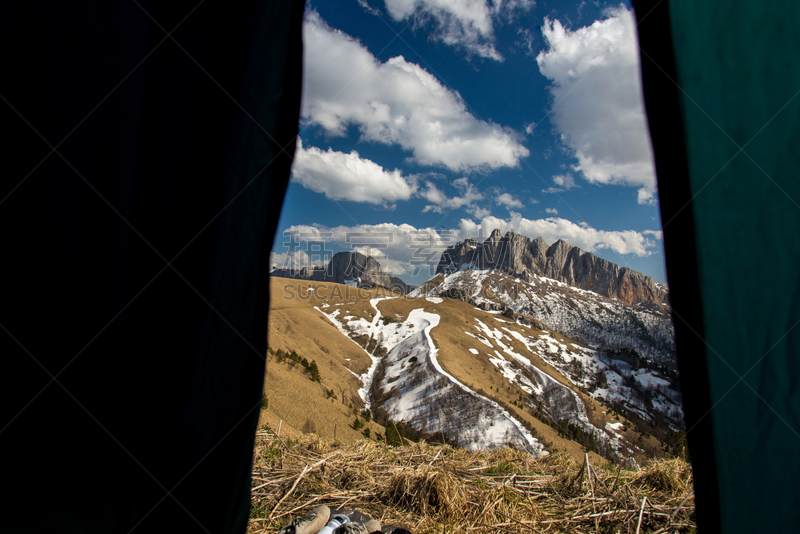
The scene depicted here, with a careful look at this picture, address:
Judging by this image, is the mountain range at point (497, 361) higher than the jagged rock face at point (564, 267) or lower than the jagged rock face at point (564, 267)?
lower

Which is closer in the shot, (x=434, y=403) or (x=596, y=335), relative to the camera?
(x=434, y=403)

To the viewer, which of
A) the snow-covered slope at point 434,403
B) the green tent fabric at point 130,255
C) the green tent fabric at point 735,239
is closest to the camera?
the green tent fabric at point 735,239

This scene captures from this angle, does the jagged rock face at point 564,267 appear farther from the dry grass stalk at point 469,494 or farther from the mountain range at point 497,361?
the dry grass stalk at point 469,494

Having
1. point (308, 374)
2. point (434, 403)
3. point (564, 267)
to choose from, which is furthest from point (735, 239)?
point (564, 267)

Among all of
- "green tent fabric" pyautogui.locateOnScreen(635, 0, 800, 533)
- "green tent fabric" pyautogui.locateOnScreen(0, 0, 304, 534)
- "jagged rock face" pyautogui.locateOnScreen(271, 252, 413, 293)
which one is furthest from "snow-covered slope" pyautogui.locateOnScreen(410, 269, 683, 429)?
"green tent fabric" pyautogui.locateOnScreen(0, 0, 304, 534)

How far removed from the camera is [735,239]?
66cm

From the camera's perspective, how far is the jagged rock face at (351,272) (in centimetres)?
13612

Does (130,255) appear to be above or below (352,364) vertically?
above

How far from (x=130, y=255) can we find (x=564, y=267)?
15861 cm

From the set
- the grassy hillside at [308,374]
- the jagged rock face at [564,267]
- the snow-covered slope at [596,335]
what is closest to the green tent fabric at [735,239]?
the grassy hillside at [308,374]

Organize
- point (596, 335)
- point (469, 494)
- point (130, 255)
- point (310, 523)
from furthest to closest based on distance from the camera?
1. point (596, 335)
2. point (469, 494)
3. point (310, 523)
4. point (130, 255)

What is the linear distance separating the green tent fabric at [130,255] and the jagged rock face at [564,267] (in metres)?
142

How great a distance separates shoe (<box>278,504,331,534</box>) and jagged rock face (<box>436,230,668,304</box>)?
14161 cm

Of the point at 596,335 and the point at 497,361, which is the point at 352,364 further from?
the point at 596,335
